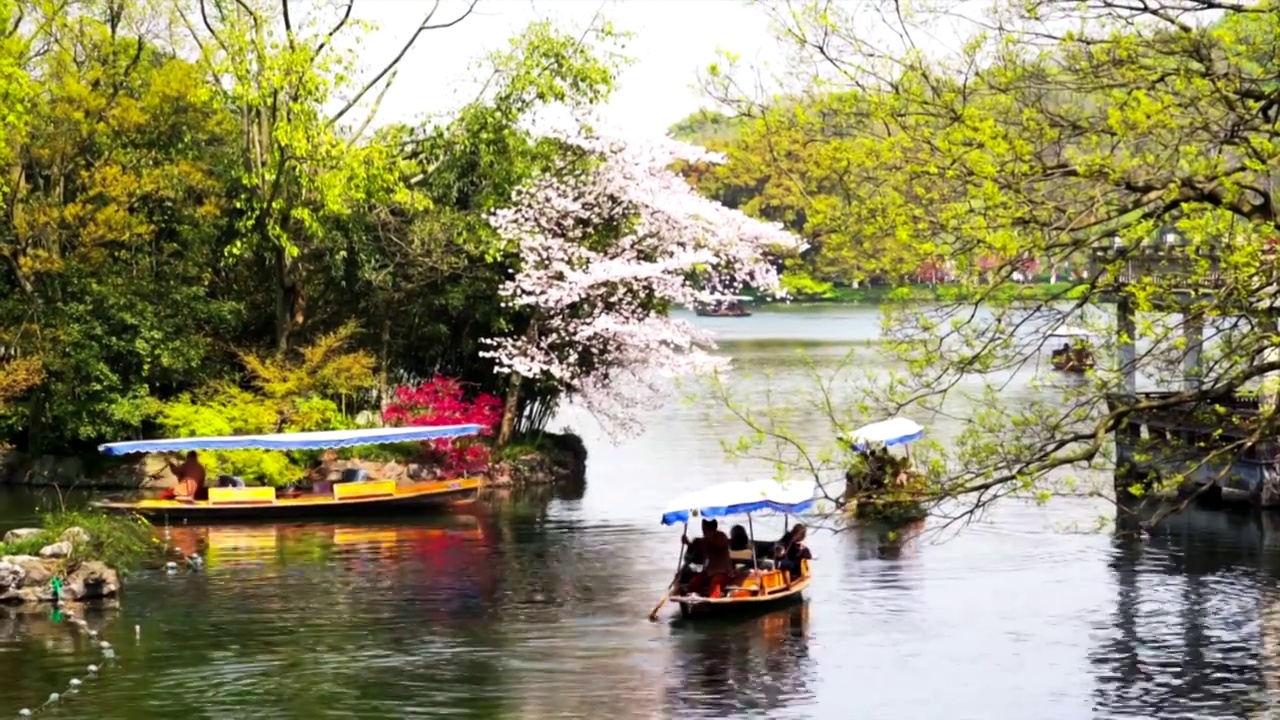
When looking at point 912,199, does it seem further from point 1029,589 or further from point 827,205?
point 1029,589

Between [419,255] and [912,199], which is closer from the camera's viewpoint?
[912,199]

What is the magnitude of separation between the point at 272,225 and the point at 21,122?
713cm

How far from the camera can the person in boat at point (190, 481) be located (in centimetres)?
4581

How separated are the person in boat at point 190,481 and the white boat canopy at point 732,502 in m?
17.5

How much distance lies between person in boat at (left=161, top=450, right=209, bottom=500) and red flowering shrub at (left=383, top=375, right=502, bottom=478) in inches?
273

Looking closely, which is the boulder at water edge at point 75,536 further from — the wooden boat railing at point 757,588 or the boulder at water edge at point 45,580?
the wooden boat railing at point 757,588

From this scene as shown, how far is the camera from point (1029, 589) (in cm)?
3534

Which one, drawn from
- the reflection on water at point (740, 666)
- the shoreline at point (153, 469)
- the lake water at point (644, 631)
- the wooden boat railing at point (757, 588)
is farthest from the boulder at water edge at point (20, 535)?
the shoreline at point (153, 469)

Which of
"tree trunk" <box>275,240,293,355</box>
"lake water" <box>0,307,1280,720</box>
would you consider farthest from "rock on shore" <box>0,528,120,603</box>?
"tree trunk" <box>275,240,293,355</box>

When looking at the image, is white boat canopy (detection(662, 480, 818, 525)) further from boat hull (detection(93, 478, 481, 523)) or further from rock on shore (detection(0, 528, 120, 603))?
boat hull (detection(93, 478, 481, 523))

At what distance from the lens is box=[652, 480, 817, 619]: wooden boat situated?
32.0 metres

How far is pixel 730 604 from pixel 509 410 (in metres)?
23.1

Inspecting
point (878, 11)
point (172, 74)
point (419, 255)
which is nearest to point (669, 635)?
point (878, 11)

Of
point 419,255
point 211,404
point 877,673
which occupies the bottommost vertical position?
point 877,673
